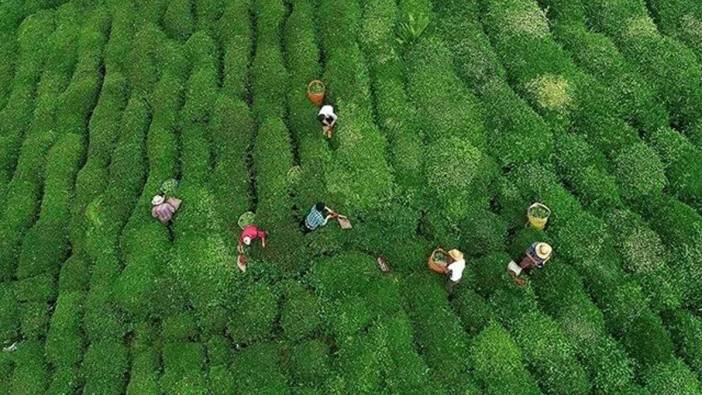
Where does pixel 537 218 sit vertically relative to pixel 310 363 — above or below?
above

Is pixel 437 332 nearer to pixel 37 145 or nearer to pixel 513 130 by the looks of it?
pixel 513 130

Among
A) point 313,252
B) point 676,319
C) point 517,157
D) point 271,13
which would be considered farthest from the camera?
point 271,13

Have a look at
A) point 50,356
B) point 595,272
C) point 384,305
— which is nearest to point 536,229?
point 595,272

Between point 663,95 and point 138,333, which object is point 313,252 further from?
point 663,95

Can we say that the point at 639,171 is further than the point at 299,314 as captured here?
Yes

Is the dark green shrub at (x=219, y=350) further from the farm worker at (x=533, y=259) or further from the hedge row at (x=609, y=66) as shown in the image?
the hedge row at (x=609, y=66)

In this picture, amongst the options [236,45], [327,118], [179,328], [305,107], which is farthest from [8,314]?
[236,45]
